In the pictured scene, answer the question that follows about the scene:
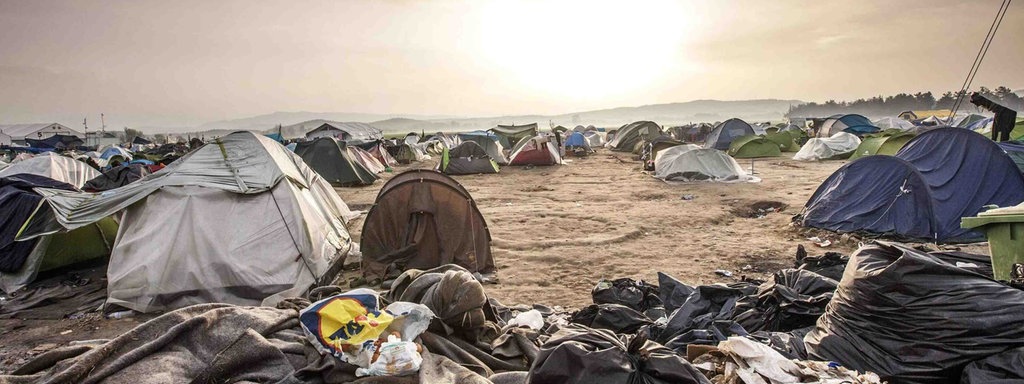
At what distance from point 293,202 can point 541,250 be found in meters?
4.00

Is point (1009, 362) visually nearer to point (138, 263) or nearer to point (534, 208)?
point (138, 263)

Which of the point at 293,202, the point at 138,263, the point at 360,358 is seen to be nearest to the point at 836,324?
the point at 360,358

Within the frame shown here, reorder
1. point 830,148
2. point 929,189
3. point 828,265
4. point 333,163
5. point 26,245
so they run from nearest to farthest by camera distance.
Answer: point 828,265 < point 26,245 < point 929,189 < point 333,163 < point 830,148

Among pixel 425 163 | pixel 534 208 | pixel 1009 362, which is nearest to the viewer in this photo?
pixel 1009 362

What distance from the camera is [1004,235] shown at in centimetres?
441

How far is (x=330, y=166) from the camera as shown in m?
18.8

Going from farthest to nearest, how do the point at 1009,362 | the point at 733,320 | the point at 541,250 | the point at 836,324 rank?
the point at 541,250 < the point at 733,320 < the point at 836,324 < the point at 1009,362

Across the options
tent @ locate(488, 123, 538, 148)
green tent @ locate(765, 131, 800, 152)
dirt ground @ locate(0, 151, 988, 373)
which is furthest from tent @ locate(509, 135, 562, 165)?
green tent @ locate(765, 131, 800, 152)

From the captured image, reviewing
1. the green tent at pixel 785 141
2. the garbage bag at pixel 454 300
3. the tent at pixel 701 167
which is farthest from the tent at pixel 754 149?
the garbage bag at pixel 454 300

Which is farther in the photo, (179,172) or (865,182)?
(865,182)

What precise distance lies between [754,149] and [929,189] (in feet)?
59.2

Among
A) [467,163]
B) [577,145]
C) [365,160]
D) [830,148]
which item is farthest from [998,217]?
[577,145]

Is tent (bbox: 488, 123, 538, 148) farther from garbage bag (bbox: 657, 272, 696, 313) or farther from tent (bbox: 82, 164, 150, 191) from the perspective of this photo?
garbage bag (bbox: 657, 272, 696, 313)

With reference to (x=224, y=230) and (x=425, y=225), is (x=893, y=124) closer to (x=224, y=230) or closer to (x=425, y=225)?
(x=425, y=225)
